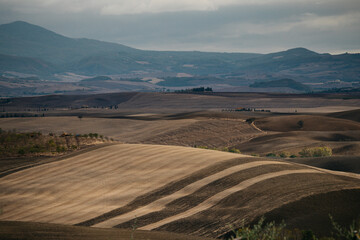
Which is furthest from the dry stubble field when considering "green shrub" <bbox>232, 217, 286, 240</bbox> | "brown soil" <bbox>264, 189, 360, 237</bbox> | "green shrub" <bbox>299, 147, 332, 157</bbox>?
"green shrub" <bbox>299, 147, 332, 157</bbox>

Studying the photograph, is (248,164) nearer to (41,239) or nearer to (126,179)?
(126,179)

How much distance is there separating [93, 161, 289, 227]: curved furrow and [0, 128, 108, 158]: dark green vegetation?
26410mm

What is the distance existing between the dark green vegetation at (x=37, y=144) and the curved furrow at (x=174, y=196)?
1040 inches

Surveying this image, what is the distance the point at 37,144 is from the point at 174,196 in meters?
33.5

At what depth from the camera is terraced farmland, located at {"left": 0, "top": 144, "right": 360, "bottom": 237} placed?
29.7 m

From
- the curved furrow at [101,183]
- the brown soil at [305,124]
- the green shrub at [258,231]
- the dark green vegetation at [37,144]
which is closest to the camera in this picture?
the green shrub at [258,231]

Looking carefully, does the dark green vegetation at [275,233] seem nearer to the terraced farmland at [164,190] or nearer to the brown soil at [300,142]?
the terraced farmland at [164,190]

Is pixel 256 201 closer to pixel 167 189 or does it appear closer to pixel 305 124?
pixel 167 189

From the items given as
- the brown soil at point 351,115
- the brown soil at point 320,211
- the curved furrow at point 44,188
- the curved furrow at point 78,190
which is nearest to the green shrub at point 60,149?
the curved furrow at point 78,190

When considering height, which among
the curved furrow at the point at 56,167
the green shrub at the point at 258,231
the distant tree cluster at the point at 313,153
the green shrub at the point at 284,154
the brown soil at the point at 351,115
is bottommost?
the green shrub at the point at 284,154

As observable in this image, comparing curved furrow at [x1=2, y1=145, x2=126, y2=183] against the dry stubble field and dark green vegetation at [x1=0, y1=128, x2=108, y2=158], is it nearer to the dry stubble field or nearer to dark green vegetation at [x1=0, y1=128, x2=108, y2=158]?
the dry stubble field

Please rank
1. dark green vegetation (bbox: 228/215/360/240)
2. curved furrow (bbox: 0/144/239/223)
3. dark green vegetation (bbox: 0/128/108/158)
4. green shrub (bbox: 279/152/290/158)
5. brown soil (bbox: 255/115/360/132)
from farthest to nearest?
Result: 1. brown soil (bbox: 255/115/360/132)
2. green shrub (bbox: 279/152/290/158)
3. dark green vegetation (bbox: 0/128/108/158)
4. curved furrow (bbox: 0/144/239/223)
5. dark green vegetation (bbox: 228/215/360/240)

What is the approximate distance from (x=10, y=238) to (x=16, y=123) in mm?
110093

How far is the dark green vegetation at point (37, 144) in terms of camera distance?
58531 mm
